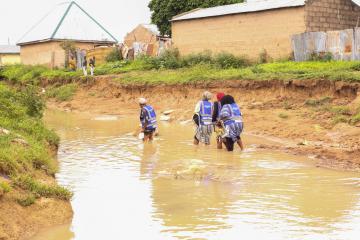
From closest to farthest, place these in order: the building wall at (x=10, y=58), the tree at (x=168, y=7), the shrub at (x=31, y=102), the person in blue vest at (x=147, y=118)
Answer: the person in blue vest at (x=147, y=118) → the shrub at (x=31, y=102) → the tree at (x=168, y=7) → the building wall at (x=10, y=58)

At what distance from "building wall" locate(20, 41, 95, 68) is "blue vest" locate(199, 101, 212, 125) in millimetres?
23287

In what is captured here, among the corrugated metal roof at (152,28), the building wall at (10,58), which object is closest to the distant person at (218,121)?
the corrugated metal roof at (152,28)

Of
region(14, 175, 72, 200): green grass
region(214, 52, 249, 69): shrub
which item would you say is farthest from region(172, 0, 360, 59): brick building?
region(14, 175, 72, 200): green grass

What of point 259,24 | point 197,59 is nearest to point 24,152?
point 259,24

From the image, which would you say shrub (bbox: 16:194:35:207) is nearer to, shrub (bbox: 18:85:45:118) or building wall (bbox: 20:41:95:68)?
shrub (bbox: 18:85:45:118)

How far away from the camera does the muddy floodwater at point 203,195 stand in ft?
24.9

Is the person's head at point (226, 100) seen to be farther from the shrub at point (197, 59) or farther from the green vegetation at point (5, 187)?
the shrub at point (197, 59)

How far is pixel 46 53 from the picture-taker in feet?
124

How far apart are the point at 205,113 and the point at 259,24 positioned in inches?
463

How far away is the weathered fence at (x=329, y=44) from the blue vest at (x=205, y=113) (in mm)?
8735

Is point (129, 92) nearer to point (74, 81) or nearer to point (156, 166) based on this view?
point (74, 81)

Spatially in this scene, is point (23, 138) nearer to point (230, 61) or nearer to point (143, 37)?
point (230, 61)

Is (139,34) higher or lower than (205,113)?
higher

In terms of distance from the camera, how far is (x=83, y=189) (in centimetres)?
1013
